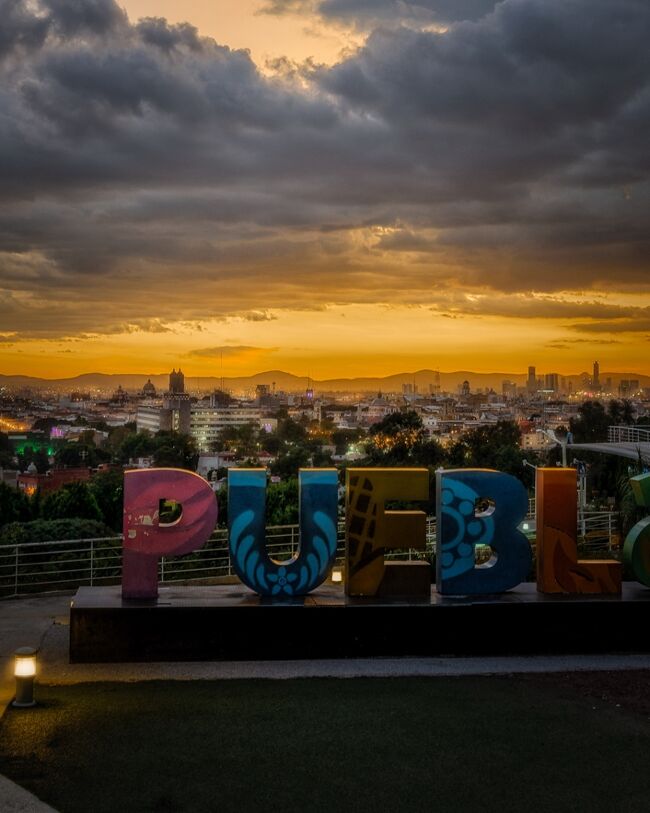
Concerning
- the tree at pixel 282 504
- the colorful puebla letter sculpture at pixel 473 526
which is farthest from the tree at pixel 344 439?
the colorful puebla letter sculpture at pixel 473 526

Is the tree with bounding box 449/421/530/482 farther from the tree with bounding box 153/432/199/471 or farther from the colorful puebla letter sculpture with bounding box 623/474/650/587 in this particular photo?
the colorful puebla letter sculpture with bounding box 623/474/650/587

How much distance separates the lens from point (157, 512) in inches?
472

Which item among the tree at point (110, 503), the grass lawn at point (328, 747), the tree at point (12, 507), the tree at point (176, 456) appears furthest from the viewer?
the tree at point (176, 456)

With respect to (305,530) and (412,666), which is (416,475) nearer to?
(305,530)

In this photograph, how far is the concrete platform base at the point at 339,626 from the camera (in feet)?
38.2

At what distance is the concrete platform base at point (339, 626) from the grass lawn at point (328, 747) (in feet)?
3.55

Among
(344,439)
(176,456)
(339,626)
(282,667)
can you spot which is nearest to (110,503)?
(339,626)

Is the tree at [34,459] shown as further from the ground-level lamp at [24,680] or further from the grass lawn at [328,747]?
the grass lawn at [328,747]

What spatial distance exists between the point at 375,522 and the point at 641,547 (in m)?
3.83

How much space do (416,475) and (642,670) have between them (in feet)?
12.4

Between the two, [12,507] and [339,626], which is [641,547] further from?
[12,507]

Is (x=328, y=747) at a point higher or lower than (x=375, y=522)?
lower

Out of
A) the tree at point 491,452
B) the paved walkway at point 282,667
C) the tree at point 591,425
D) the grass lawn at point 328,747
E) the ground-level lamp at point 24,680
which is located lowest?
the grass lawn at point 328,747

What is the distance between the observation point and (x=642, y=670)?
11477 mm
